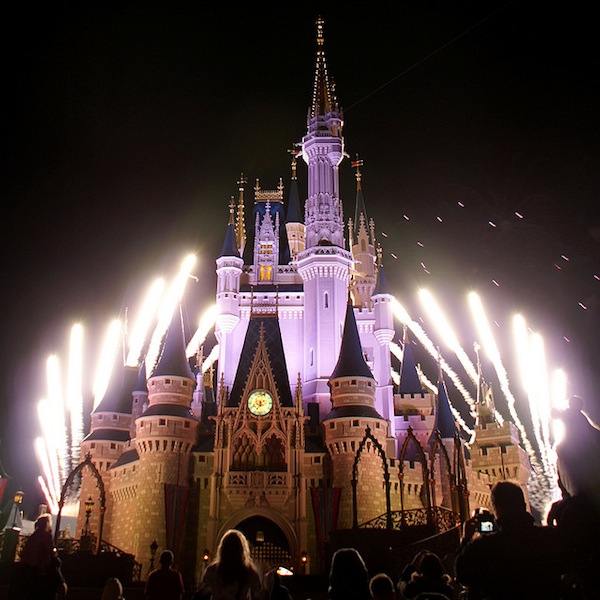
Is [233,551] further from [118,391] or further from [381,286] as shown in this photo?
[381,286]

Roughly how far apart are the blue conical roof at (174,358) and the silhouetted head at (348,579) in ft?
113

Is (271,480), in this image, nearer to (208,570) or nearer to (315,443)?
(315,443)

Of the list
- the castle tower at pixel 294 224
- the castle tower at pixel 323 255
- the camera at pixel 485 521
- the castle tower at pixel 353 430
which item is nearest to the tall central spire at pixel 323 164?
the castle tower at pixel 323 255

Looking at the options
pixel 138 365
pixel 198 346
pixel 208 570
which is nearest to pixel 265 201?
pixel 198 346

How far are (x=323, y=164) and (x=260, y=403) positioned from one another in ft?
74.6

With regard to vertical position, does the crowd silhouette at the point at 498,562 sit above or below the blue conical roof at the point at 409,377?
below

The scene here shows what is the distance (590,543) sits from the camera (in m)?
6.09

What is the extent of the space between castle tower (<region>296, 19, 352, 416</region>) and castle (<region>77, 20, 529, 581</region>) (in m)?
0.11

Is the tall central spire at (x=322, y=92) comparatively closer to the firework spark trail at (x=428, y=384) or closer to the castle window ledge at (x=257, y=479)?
the firework spark trail at (x=428, y=384)

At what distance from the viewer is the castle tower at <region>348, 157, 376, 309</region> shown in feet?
189

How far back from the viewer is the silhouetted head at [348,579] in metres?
6.23

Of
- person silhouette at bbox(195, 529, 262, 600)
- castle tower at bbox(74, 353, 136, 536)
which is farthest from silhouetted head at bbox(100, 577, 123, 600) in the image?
castle tower at bbox(74, 353, 136, 536)

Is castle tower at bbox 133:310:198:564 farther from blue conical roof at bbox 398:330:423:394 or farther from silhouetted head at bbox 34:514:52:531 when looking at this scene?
silhouetted head at bbox 34:514:52:531

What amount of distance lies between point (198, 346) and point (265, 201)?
14.3 meters
